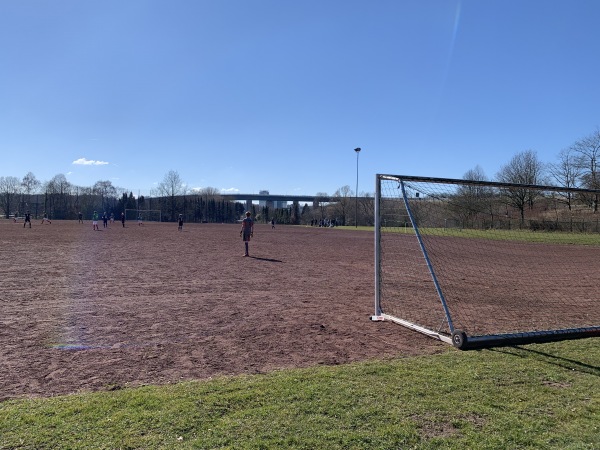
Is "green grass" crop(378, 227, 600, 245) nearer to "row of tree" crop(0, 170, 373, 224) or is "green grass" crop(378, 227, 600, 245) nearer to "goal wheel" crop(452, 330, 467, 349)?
"goal wheel" crop(452, 330, 467, 349)

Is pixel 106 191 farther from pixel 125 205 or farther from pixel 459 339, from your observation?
pixel 459 339

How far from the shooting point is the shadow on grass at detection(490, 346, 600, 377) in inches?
195

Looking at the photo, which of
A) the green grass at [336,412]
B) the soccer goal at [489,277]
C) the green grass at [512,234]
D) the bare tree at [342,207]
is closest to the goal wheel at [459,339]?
the soccer goal at [489,277]

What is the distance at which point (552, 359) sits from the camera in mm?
5340

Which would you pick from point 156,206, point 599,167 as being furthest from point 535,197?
point 156,206

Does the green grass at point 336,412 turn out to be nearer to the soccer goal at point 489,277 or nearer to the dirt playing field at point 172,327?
the dirt playing field at point 172,327

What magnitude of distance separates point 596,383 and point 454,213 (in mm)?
5690

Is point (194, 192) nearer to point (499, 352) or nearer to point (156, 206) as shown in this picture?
point (156, 206)

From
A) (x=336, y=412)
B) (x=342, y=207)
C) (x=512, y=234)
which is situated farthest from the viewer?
(x=342, y=207)

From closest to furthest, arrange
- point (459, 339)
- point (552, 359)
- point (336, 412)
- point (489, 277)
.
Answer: point (336, 412)
point (552, 359)
point (459, 339)
point (489, 277)

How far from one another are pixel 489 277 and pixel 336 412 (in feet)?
38.8

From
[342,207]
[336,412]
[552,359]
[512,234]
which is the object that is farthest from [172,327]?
[342,207]

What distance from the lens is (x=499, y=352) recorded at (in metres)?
5.63

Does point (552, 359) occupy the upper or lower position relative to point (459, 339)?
lower
